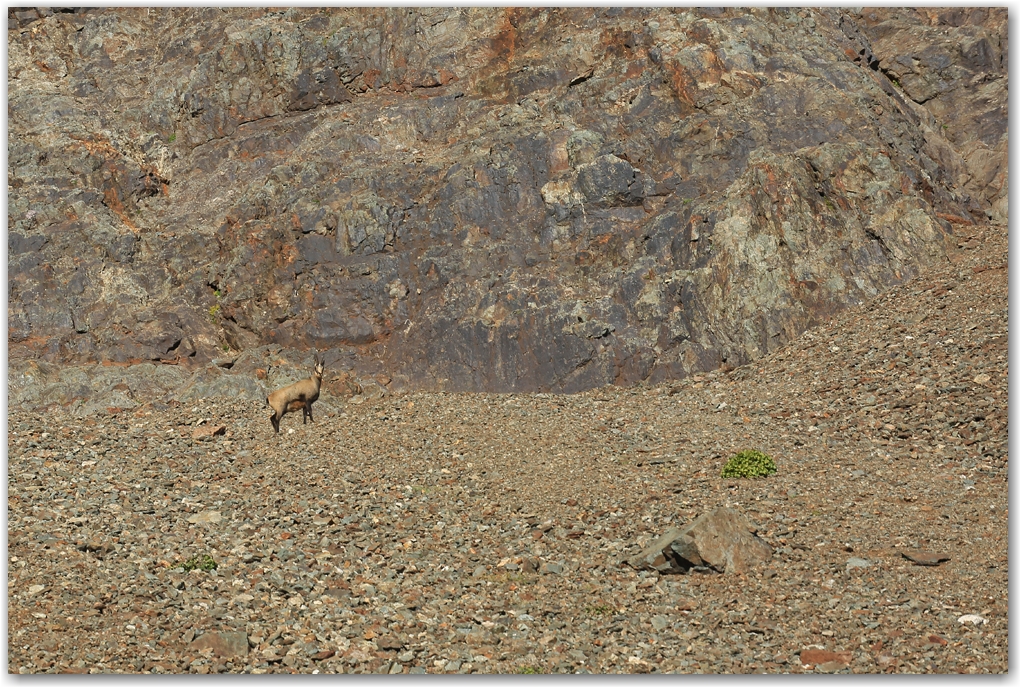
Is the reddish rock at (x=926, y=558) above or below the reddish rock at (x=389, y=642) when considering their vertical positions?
above

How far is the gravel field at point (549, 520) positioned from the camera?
1370 centimetres

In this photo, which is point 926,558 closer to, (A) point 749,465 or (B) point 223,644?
(A) point 749,465

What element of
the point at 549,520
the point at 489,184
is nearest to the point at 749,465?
the point at 549,520

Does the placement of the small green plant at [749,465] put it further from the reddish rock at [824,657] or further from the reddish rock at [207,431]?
the reddish rock at [207,431]

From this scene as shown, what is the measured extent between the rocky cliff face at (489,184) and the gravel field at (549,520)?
83.0 inches

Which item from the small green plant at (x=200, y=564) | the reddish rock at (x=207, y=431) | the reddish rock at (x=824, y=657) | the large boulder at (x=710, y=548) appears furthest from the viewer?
the reddish rock at (x=207, y=431)

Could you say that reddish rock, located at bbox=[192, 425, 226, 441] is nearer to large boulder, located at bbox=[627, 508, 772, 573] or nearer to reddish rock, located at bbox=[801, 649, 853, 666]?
large boulder, located at bbox=[627, 508, 772, 573]

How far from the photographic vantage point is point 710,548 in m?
16.4

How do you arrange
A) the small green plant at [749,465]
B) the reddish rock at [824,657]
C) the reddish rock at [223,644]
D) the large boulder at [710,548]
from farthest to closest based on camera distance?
the small green plant at [749,465]
the large boulder at [710,548]
the reddish rock at [223,644]
the reddish rock at [824,657]

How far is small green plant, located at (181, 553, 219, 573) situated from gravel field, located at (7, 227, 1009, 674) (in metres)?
0.16

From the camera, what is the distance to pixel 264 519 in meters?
18.6

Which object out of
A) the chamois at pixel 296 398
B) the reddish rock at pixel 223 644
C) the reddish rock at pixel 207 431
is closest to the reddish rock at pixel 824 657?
the reddish rock at pixel 223 644

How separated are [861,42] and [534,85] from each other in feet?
45.9

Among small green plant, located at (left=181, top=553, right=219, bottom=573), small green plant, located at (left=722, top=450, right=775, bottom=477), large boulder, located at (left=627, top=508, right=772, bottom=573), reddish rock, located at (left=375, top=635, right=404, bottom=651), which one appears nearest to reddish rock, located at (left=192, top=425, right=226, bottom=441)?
small green plant, located at (left=181, top=553, right=219, bottom=573)
